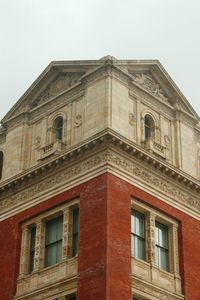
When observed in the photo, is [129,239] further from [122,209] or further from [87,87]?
[87,87]

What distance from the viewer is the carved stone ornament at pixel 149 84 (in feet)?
139

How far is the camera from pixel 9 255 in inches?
1560

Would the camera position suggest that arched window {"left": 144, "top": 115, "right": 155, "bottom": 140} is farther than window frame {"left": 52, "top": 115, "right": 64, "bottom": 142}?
No

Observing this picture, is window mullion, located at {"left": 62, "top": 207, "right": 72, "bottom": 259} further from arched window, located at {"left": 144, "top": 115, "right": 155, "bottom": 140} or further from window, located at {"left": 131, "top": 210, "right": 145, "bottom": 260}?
arched window, located at {"left": 144, "top": 115, "right": 155, "bottom": 140}

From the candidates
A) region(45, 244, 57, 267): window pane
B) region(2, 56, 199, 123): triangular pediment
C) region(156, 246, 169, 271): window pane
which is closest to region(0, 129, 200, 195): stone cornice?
region(156, 246, 169, 271): window pane

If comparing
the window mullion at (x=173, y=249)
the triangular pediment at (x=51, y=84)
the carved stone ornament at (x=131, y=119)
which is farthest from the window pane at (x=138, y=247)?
the triangular pediment at (x=51, y=84)

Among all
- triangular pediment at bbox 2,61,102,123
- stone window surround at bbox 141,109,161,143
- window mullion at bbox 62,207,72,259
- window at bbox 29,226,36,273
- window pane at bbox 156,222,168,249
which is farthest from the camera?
triangular pediment at bbox 2,61,102,123

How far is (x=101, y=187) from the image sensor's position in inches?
1428

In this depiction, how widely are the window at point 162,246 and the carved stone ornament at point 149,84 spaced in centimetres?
826

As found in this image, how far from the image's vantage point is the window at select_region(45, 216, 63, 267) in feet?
124

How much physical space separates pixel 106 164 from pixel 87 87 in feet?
19.8

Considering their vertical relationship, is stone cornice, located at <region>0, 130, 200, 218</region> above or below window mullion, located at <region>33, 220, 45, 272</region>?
above

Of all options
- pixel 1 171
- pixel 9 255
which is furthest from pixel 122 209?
pixel 1 171

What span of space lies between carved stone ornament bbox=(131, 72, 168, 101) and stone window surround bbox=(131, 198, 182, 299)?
785cm
